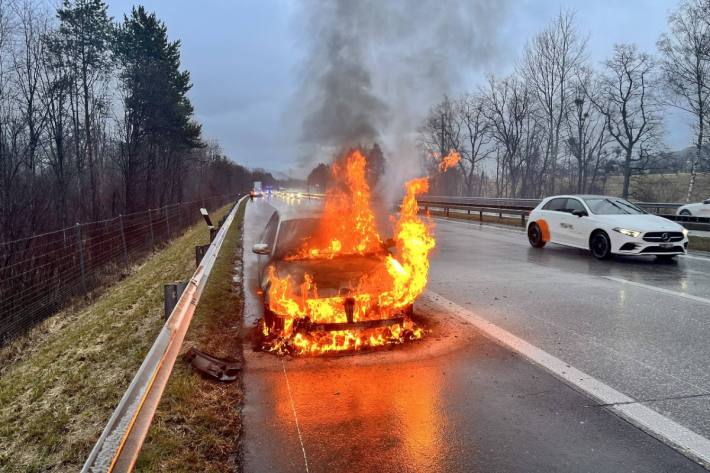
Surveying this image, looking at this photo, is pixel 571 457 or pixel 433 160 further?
pixel 433 160

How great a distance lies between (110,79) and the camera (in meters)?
27.4

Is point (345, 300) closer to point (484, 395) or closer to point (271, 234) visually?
point (484, 395)

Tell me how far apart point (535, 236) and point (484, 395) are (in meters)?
10.4

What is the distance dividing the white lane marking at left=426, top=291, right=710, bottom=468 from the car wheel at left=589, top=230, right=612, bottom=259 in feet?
21.1

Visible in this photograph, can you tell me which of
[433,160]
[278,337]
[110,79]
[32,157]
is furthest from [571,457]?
[110,79]

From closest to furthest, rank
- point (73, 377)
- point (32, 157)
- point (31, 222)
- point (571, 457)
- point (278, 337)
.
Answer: point (571, 457) < point (73, 377) < point (278, 337) < point (31, 222) < point (32, 157)

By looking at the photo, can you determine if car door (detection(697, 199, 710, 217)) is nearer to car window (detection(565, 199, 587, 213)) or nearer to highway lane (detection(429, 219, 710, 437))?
highway lane (detection(429, 219, 710, 437))

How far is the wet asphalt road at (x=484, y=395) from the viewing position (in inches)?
115

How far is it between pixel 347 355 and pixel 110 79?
2902 cm

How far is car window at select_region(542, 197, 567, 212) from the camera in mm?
12453

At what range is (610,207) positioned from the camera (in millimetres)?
11453

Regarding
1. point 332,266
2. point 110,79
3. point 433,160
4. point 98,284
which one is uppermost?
point 110,79

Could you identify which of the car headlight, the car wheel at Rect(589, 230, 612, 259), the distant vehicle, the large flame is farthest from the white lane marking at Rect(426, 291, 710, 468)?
the distant vehicle

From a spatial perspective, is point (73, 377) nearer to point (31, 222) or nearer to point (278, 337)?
point (278, 337)
